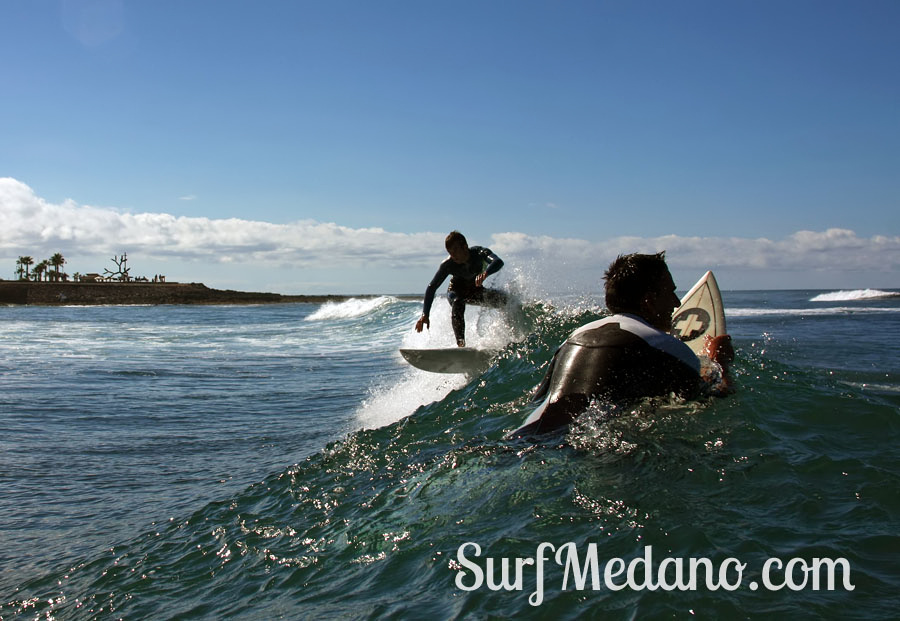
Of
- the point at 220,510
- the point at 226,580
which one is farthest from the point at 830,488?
the point at 220,510

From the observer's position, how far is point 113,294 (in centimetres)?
8494

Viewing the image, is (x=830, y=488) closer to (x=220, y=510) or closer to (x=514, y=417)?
(x=514, y=417)

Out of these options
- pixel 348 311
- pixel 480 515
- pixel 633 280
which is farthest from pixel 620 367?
pixel 348 311

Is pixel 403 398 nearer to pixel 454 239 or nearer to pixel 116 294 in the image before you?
pixel 454 239

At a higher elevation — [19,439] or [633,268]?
[633,268]

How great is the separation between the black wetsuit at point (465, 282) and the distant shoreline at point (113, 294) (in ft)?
254

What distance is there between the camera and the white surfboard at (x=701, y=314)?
24.5 ft

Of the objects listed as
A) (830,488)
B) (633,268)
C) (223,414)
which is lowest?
(223,414)

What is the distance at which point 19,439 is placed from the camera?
7.63 metres

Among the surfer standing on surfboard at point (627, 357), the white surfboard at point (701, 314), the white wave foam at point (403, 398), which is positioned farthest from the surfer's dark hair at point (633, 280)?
the white wave foam at point (403, 398)

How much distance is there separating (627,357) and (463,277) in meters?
5.92

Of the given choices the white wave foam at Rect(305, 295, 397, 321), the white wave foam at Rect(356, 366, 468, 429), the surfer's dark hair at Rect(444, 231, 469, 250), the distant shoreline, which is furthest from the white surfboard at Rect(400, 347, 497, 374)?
the distant shoreline

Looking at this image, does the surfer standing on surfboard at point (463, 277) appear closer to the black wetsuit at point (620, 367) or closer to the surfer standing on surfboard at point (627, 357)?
the surfer standing on surfboard at point (627, 357)

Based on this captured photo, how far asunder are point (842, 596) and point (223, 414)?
322 inches
